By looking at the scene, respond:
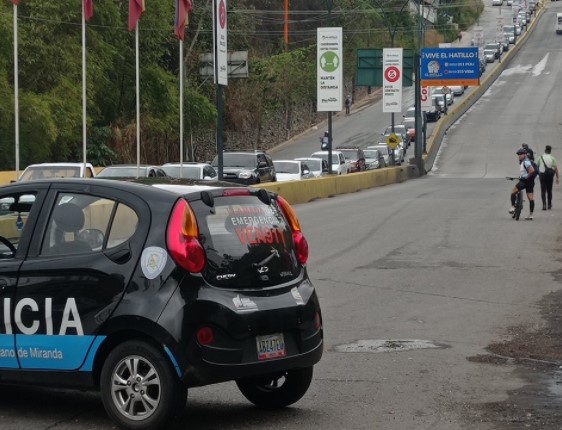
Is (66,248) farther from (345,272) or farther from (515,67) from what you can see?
(515,67)

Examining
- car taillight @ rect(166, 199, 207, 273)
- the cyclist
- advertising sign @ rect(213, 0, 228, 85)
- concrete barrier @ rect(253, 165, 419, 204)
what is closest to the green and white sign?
concrete barrier @ rect(253, 165, 419, 204)

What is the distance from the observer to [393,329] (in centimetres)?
1171

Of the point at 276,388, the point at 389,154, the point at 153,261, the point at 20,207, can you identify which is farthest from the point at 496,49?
the point at 153,261

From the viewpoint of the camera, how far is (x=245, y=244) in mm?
7289

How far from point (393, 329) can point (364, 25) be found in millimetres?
90061

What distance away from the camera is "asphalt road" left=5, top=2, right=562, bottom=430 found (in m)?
7.77

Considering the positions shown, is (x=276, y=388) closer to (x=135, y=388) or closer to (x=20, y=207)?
(x=135, y=388)

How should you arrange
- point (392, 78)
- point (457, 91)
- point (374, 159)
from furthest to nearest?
1. point (457, 91)
2. point (374, 159)
3. point (392, 78)

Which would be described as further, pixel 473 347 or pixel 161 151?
pixel 161 151

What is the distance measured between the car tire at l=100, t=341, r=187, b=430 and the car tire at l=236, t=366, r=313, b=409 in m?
0.98

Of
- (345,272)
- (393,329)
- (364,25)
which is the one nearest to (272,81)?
(364,25)

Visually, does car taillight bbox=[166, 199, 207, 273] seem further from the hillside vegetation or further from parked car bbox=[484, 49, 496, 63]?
parked car bbox=[484, 49, 496, 63]

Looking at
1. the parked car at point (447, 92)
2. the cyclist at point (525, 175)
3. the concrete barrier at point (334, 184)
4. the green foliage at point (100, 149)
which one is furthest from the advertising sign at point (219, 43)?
the parked car at point (447, 92)

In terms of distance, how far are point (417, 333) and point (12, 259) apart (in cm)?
515
